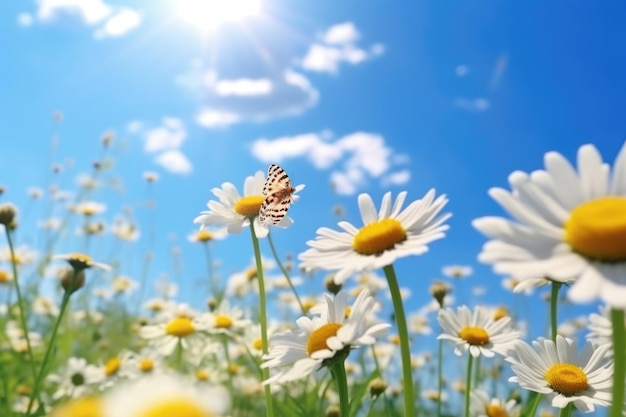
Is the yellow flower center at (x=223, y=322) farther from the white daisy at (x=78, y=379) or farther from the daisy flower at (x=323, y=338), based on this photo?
the daisy flower at (x=323, y=338)

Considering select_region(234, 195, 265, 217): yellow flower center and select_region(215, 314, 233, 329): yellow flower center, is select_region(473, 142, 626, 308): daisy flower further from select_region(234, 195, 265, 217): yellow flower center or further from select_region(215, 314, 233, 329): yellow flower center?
select_region(215, 314, 233, 329): yellow flower center

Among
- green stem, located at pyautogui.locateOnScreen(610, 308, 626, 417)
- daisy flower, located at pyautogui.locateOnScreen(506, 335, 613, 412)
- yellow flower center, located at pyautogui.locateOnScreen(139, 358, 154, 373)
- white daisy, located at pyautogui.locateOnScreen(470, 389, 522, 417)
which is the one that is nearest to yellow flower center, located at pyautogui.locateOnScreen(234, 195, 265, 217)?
daisy flower, located at pyautogui.locateOnScreen(506, 335, 613, 412)

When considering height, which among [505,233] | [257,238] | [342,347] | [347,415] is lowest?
[347,415]

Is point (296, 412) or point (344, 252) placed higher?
point (344, 252)

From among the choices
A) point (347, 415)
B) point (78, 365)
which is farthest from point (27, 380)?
point (347, 415)

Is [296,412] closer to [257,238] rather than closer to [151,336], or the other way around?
[257,238]

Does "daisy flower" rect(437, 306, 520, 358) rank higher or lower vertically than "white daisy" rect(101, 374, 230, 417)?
higher

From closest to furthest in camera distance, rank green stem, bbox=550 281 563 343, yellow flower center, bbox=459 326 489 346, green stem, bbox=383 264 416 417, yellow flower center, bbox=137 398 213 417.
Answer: yellow flower center, bbox=137 398 213 417
green stem, bbox=383 264 416 417
green stem, bbox=550 281 563 343
yellow flower center, bbox=459 326 489 346

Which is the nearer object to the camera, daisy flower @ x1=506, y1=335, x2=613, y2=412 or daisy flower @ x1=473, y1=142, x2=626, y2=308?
daisy flower @ x1=473, y1=142, x2=626, y2=308
